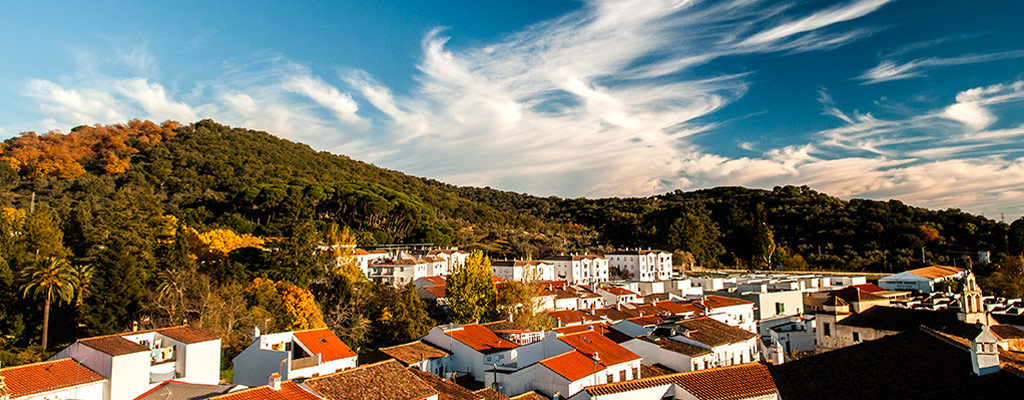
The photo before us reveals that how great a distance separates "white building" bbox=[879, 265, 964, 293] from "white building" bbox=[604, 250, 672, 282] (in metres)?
24.6

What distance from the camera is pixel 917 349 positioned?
40.0 feet

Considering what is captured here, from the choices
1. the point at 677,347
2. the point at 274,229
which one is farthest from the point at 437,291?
the point at 677,347

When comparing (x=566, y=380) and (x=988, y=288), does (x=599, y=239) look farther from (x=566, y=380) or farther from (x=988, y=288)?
(x=566, y=380)

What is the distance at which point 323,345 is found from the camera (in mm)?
24344

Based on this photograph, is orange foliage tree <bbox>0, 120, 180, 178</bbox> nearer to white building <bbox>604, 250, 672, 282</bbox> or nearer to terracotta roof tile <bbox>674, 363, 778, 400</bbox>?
white building <bbox>604, 250, 672, 282</bbox>

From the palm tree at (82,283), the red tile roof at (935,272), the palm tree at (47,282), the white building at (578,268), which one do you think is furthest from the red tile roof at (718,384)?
the white building at (578,268)

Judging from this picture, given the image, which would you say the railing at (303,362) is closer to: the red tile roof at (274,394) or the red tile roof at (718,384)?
the red tile roof at (274,394)

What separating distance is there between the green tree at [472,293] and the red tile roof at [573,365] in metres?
15.7

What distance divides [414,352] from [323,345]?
12.6 ft

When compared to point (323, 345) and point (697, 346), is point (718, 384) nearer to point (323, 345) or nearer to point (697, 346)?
point (697, 346)

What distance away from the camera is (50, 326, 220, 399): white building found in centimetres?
1733

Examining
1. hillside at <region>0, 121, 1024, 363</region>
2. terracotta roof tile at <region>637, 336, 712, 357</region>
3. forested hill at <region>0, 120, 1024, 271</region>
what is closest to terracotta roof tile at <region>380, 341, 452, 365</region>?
hillside at <region>0, 121, 1024, 363</region>

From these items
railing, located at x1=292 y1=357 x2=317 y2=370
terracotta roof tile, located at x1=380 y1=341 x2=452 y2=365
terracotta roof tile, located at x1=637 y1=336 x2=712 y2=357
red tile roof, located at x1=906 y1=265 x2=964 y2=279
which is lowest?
terracotta roof tile, located at x1=380 y1=341 x2=452 y2=365

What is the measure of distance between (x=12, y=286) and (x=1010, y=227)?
9201 centimetres
